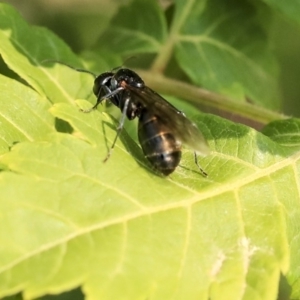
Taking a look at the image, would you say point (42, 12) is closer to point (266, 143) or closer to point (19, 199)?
point (266, 143)

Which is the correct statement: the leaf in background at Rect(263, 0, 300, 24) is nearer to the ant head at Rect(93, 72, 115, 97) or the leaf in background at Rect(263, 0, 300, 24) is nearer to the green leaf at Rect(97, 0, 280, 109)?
the green leaf at Rect(97, 0, 280, 109)

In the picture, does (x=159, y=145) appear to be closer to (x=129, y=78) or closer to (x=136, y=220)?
(x=136, y=220)

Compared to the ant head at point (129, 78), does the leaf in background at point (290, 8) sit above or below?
above

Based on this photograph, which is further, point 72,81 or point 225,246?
point 72,81

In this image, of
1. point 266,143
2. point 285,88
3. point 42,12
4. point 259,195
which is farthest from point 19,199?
point 285,88

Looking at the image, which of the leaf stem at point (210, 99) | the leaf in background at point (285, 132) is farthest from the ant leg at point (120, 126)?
the leaf stem at point (210, 99)

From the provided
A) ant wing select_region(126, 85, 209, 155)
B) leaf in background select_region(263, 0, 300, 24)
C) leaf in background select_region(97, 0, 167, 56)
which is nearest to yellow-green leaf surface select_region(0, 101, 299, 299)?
ant wing select_region(126, 85, 209, 155)

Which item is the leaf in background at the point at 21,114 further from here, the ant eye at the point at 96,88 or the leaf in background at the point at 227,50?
the leaf in background at the point at 227,50
